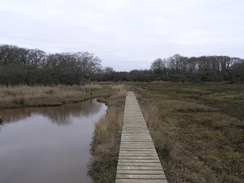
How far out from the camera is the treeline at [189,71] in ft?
174

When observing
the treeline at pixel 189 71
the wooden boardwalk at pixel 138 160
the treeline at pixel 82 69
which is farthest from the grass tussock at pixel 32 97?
the treeline at pixel 189 71

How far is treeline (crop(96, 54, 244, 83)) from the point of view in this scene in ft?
174

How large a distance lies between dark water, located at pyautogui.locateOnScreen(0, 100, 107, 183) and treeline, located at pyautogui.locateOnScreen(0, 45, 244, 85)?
13.0 meters

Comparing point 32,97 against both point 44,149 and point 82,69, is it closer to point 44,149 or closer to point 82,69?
point 44,149

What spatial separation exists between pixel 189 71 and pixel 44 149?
64374 millimetres

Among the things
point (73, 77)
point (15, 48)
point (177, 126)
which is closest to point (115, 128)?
point (177, 126)

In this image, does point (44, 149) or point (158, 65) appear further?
point (158, 65)

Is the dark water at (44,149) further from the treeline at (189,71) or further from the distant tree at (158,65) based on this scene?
the distant tree at (158,65)

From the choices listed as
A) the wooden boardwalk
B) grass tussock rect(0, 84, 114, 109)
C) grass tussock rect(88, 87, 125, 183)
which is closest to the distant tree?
grass tussock rect(0, 84, 114, 109)

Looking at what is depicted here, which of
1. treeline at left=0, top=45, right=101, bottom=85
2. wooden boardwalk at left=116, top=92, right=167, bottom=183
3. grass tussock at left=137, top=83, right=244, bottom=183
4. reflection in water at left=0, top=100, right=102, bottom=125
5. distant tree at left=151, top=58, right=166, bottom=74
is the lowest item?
reflection in water at left=0, top=100, right=102, bottom=125

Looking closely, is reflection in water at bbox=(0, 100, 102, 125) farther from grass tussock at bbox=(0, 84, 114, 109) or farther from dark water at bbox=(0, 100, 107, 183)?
grass tussock at bbox=(0, 84, 114, 109)

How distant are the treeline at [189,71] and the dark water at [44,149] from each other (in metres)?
42.2

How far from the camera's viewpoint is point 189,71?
209 ft

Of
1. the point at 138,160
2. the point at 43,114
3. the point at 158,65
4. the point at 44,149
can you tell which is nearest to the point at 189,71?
the point at 158,65
